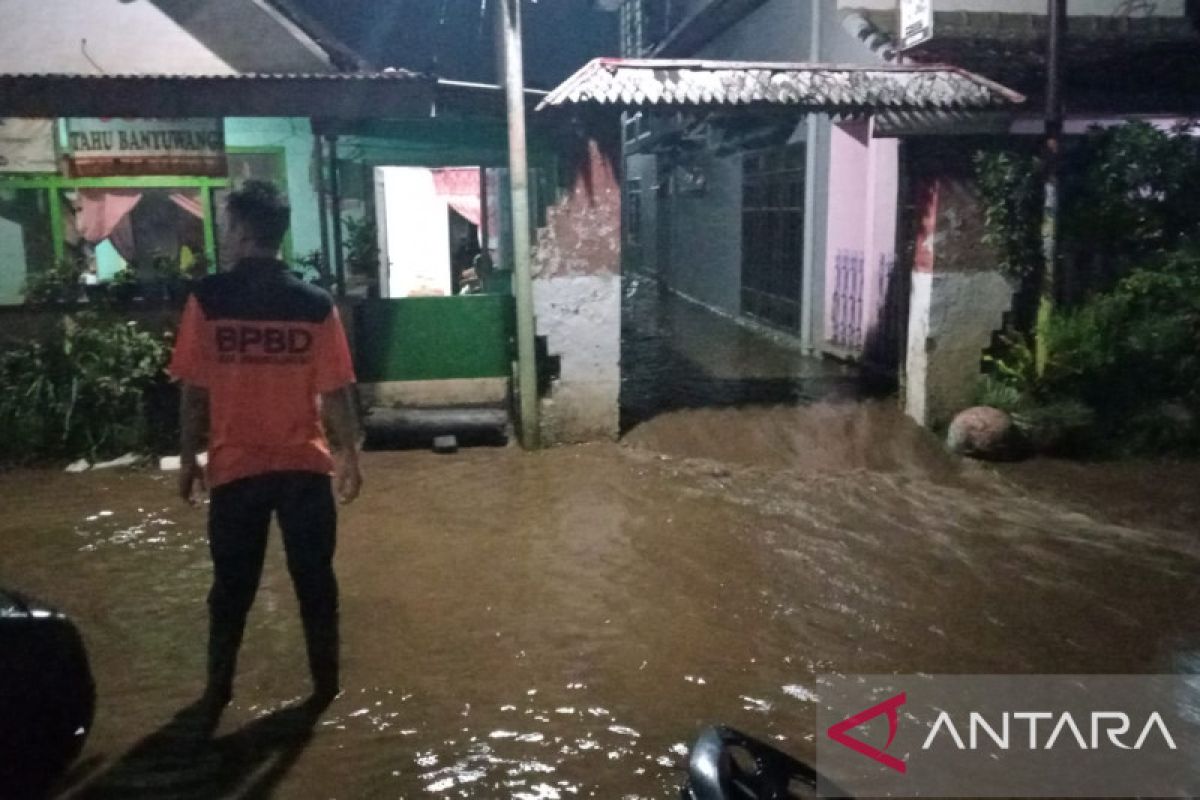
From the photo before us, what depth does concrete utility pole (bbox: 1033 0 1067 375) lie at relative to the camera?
8102mm

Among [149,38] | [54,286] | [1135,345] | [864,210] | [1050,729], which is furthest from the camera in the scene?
[864,210]

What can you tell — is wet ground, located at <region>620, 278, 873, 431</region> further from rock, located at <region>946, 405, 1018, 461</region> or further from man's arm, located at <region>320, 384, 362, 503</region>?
man's arm, located at <region>320, 384, 362, 503</region>

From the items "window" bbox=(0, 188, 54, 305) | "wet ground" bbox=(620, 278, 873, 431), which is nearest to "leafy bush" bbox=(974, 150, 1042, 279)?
"wet ground" bbox=(620, 278, 873, 431)

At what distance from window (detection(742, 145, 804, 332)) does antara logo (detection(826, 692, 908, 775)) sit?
9.03m

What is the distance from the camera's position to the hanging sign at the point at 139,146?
34.6 ft

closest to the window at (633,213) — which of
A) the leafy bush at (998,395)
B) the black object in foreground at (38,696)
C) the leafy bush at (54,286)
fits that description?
the leafy bush at (998,395)

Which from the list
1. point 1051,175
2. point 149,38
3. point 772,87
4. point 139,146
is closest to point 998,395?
point 1051,175

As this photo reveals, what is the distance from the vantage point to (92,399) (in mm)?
8375

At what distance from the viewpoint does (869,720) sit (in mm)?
4238

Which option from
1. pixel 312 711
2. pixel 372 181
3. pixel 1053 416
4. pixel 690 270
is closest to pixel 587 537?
pixel 312 711

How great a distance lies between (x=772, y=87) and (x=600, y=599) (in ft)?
14.5

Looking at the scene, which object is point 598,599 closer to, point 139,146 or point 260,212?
point 260,212

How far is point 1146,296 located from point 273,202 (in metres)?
7.22

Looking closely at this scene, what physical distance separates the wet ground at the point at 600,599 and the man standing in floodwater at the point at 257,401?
682mm
